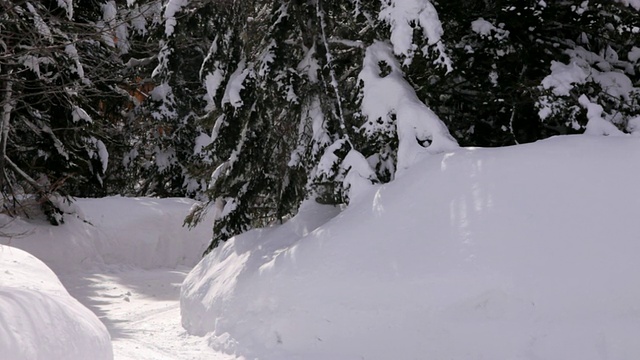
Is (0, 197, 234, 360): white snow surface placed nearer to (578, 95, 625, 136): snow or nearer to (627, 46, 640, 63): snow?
(578, 95, 625, 136): snow

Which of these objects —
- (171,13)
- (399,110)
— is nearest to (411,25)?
(399,110)

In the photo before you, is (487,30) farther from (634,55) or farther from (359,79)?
(634,55)

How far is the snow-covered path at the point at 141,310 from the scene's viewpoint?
8.11m

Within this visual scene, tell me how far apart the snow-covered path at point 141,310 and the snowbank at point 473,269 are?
0.78 meters

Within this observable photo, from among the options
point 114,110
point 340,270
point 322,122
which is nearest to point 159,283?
point 114,110

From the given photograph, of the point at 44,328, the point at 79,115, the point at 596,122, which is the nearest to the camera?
the point at 44,328

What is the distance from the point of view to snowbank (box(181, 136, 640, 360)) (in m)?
6.16

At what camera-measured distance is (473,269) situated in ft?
21.5

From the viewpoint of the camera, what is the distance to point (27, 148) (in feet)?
48.4

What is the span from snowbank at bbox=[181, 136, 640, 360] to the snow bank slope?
220 cm

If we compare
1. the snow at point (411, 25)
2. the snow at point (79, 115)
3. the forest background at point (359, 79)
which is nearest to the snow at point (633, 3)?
the forest background at point (359, 79)

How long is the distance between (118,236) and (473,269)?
12295 mm

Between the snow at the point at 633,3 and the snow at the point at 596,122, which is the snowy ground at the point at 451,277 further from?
the snow at the point at 633,3

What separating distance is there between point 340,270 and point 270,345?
1094 millimetres
